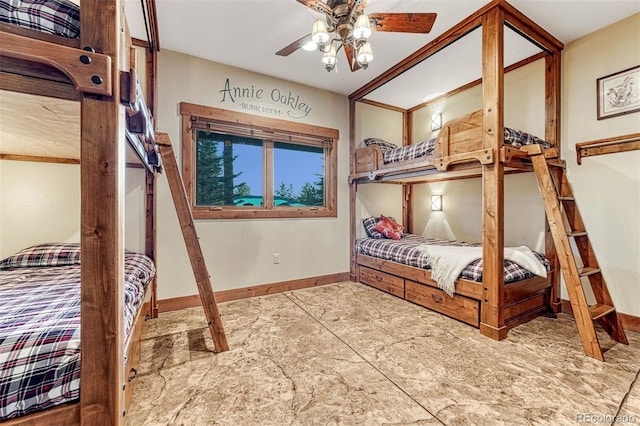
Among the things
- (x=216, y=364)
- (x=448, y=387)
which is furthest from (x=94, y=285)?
(x=448, y=387)

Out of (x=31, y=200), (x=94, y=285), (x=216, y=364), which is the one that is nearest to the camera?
(x=94, y=285)

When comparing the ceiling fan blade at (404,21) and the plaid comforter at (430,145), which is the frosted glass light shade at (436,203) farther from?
the ceiling fan blade at (404,21)

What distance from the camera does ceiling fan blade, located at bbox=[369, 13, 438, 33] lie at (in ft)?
5.79

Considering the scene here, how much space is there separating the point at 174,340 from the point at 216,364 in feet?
1.87

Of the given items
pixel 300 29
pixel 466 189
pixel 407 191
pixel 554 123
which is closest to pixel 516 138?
pixel 554 123

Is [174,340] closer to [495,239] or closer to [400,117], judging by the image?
[495,239]

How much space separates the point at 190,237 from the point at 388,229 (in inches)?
104

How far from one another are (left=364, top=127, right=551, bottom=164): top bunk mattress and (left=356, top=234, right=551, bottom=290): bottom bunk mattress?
1.05 meters

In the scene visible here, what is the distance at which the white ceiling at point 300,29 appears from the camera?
7.04 feet

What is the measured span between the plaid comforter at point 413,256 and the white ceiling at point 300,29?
7.01ft

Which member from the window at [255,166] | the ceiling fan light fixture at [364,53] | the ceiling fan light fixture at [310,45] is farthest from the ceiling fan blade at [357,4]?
the window at [255,166]

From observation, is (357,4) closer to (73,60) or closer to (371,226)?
(73,60)

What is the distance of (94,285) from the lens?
761 millimetres

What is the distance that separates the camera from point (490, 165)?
2.15m
